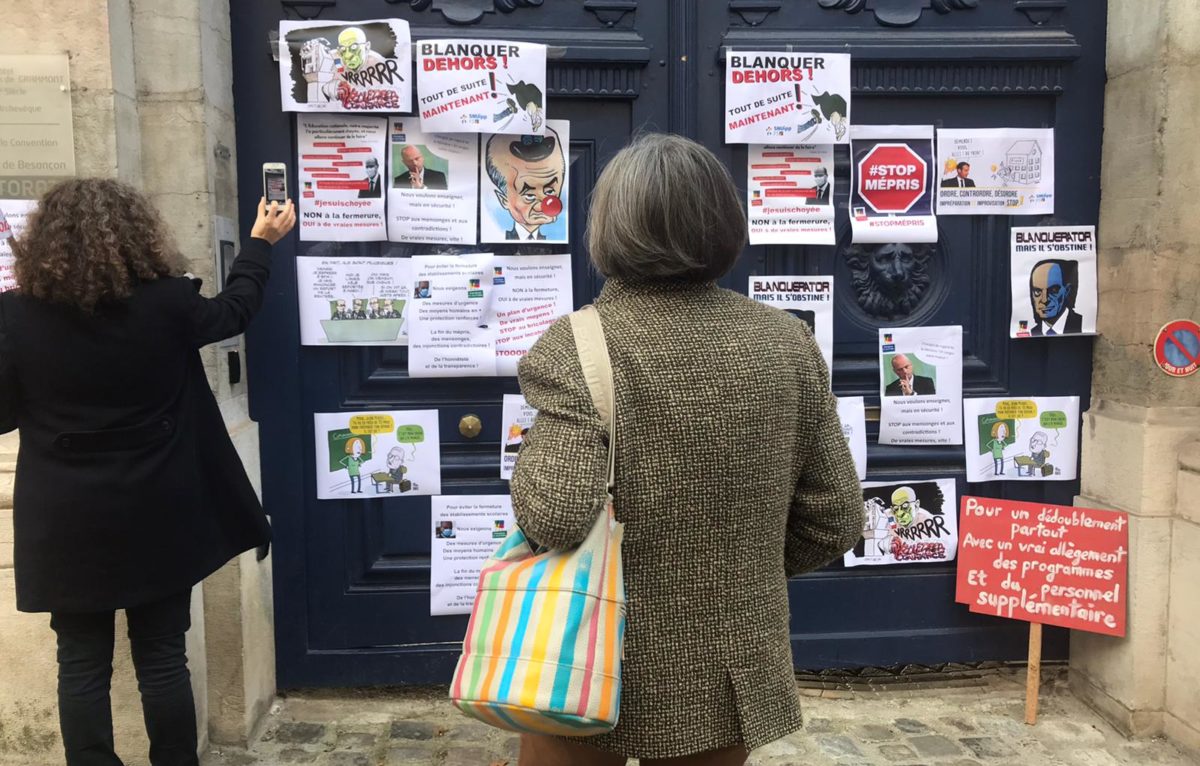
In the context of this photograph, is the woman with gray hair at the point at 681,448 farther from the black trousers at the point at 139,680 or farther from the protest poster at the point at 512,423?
the protest poster at the point at 512,423

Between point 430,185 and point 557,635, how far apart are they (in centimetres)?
233

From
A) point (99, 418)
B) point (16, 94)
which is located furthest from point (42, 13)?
point (99, 418)

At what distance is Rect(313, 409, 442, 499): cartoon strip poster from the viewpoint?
3.67 m

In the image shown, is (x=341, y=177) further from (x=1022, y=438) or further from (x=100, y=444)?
(x=1022, y=438)

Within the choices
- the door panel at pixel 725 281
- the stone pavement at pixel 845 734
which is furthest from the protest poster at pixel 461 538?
the stone pavement at pixel 845 734

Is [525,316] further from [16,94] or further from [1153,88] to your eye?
[1153,88]

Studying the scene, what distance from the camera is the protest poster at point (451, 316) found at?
142 inches

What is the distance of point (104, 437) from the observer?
252 centimetres

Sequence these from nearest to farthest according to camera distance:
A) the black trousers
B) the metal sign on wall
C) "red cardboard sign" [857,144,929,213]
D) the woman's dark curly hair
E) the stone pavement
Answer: the woman's dark curly hair, the black trousers, the metal sign on wall, the stone pavement, "red cardboard sign" [857,144,929,213]

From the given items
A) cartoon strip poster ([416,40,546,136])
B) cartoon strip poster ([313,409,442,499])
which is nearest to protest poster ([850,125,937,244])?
cartoon strip poster ([416,40,546,136])

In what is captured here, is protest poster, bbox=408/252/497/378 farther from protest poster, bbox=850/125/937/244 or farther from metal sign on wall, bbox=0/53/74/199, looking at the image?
protest poster, bbox=850/125/937/244

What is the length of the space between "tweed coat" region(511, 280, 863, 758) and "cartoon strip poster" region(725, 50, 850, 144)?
6.11 feet

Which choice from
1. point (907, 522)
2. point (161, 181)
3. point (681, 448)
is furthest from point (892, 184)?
point (161, 181)

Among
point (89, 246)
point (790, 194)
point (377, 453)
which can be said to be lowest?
point (377, 453)
